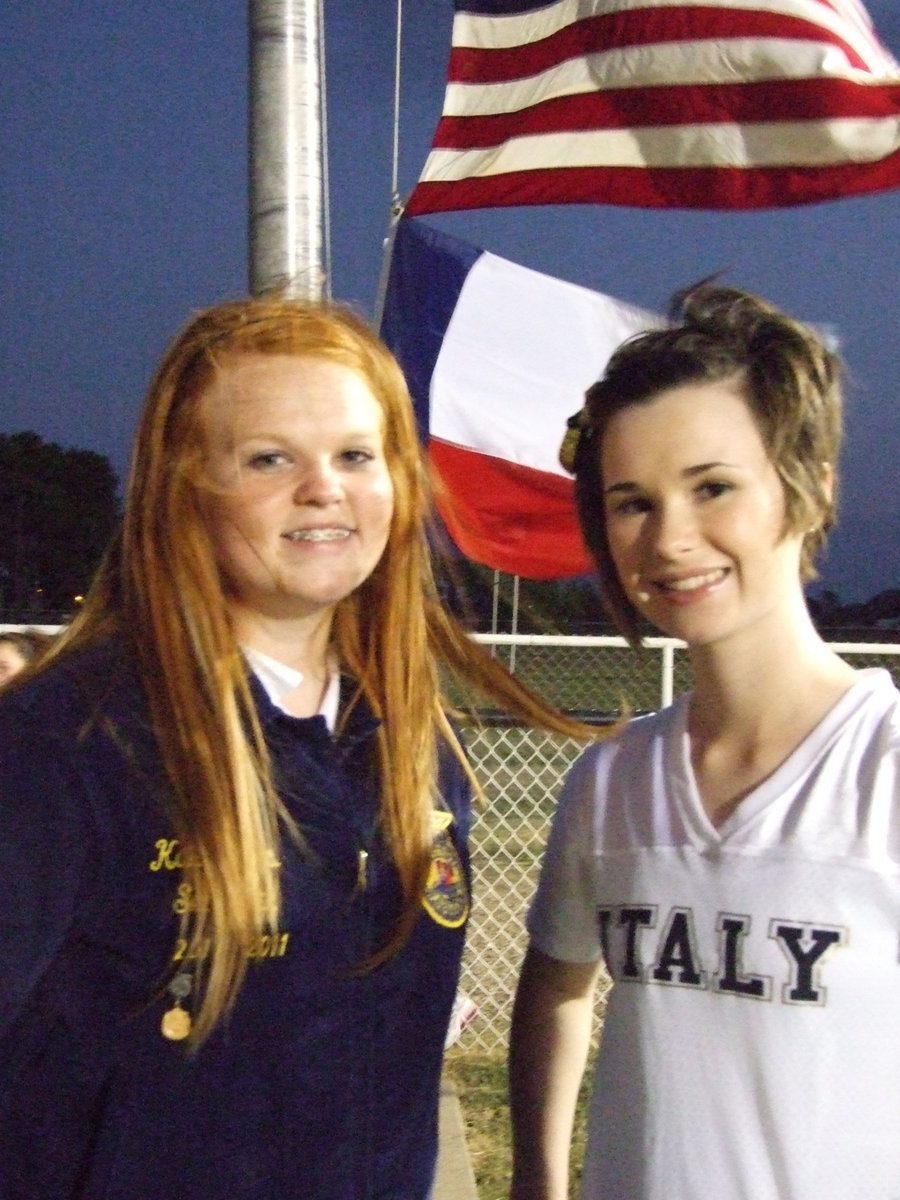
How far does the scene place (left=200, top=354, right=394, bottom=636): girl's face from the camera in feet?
5.82

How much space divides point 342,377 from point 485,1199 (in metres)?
3.11

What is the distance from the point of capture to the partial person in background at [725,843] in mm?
1533

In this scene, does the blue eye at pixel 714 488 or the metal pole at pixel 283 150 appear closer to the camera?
the blue eye at pixel 714 488

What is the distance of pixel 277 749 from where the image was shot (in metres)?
1.80

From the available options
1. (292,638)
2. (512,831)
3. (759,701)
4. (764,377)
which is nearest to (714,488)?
(764,377)

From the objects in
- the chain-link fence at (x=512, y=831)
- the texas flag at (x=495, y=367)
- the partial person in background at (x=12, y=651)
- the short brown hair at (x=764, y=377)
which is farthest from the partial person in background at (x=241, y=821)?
the texas flag at (x=495, y=367)

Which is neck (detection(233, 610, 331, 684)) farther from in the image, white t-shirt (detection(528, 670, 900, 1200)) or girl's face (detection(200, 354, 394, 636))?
white t-shirt (detection(528, 670, 900, 1200))

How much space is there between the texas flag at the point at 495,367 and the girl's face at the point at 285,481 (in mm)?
3010

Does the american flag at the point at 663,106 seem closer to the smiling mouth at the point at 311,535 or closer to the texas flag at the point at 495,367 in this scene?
the texas flag at the point at 495,367

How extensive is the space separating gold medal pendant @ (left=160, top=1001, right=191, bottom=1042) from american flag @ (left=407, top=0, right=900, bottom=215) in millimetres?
3654

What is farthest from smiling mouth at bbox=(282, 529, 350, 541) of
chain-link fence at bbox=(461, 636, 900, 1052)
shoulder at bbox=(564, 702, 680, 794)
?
chain-link fence at bbox=(461, 636, 900, 1052)

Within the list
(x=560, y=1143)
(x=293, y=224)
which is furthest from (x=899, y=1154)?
(x=293, y=224)

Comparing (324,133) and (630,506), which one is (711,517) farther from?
(324,133)

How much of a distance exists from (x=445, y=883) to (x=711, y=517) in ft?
2.14
